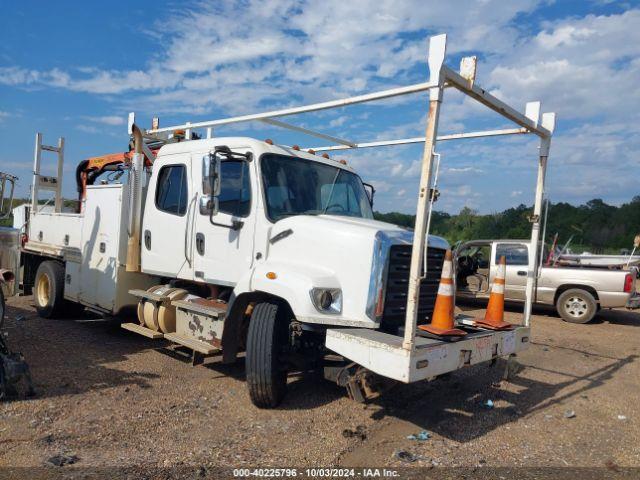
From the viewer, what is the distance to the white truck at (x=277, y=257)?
4.17m

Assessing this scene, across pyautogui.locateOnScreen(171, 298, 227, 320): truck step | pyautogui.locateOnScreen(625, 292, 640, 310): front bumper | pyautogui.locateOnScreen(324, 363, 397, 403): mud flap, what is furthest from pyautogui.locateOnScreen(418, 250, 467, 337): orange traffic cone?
pyautogui.locateOnScreen(625, 292, 640, 310): front bumper

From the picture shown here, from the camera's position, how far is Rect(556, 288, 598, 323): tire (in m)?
11.2

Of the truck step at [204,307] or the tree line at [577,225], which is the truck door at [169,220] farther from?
the tree line at [577,225]

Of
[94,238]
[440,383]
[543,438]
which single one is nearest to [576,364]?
[440,383]

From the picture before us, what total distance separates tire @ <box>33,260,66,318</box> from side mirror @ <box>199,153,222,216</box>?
13.3ft

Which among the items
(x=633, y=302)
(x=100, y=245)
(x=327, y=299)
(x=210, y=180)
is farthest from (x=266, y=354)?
(x=633, y=302)

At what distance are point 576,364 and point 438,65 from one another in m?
5.52

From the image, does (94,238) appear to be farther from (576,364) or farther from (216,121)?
(576,364)

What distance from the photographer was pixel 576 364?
7.47 meters

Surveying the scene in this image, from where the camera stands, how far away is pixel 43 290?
8508 millimetres

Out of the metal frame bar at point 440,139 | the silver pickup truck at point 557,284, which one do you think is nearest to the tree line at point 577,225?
the silver pickup truck at point 557,284

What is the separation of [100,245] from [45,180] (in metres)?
3.07

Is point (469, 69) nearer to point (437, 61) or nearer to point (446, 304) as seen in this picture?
point (437, 61)

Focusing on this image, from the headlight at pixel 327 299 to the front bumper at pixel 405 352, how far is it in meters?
0.22
